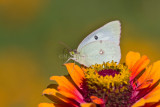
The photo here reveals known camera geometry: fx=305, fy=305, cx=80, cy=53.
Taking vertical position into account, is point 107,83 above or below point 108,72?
below

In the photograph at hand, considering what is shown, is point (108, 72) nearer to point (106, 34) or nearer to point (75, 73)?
point (75, 73)

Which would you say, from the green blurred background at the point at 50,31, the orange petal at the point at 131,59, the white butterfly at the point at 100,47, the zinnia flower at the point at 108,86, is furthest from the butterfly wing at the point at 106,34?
the green blurred background at the point at 50,31

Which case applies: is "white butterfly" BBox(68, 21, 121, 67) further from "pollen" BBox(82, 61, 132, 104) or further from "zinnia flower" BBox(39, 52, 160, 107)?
"pollen" BBox(82, 61, 132, 104)

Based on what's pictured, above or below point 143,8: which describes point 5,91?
below

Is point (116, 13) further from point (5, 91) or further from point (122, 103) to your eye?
point (122, 103)

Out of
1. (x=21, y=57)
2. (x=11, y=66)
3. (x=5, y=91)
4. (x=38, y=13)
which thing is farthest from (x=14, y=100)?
(x=38, y=13)

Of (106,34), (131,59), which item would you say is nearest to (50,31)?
(106,34)
